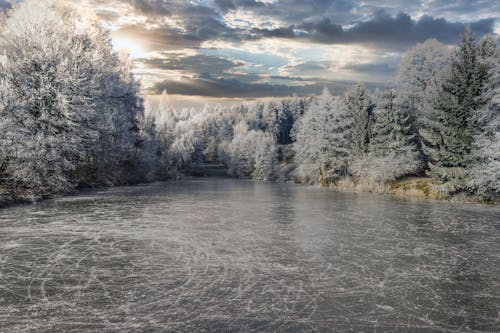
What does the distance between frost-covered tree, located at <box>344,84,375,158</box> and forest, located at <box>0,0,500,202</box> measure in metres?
0.16

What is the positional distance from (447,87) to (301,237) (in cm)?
2724

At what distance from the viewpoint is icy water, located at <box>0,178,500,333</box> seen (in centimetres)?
673

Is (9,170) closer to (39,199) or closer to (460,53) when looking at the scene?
(39,199)

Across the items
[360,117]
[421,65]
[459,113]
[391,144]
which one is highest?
[421,65]

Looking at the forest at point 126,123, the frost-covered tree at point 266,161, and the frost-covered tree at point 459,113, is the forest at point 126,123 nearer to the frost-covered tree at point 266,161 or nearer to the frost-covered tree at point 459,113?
the frost-covered tree at point 459,113

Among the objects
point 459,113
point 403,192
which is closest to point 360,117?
point 403,192

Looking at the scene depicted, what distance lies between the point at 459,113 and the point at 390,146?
1045 centimetres

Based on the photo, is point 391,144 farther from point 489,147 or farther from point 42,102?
point 42,102

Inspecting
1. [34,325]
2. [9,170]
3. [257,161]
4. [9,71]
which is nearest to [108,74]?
[9,71]

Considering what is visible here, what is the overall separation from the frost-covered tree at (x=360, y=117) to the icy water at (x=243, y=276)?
33.7m

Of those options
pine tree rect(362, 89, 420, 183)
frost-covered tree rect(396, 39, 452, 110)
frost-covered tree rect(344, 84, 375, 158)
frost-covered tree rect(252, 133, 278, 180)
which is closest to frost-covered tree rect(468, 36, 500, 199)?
pine tree rect(362, 89, 420, 183)

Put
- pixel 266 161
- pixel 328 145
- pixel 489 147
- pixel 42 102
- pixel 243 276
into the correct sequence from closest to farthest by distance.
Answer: pixel 243 276 < pixel 42 102 < pixel 489 147 < pixel 328 145 < pixel 266 161

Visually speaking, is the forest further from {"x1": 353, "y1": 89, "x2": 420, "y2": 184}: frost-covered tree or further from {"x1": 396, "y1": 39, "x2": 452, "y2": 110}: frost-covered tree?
{"x1": 396, "y1": 39, "x2": 452, "y2": 110}: frost-covered tree

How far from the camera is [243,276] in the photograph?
375 inches
